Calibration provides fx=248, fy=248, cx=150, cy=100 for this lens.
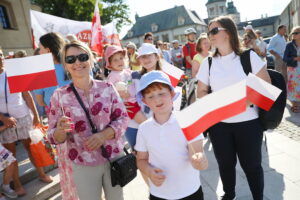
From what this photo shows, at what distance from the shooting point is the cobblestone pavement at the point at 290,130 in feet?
14.6

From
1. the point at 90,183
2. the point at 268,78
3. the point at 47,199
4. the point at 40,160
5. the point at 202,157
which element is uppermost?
the point at 268,78

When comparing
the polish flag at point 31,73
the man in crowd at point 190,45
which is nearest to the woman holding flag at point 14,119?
the polish flag at point 31,73

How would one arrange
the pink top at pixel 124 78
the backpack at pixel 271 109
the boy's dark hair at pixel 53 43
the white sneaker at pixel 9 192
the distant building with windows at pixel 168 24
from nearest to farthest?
the backpack at pixel 271 109 → the boy's dark hair at pixel 53 43 → the pink top at pixel 124 78 → the white sneaker at pixel 9 192 → the distant building with windows at pixel 168 24

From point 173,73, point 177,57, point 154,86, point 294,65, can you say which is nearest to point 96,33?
point 177,57

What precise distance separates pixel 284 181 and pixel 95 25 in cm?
550

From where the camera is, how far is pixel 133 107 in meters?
2.79

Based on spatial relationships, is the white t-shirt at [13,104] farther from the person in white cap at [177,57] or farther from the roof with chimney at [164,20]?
the roof with chimney at [164,20]

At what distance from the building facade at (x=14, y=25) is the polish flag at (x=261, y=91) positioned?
15.1m

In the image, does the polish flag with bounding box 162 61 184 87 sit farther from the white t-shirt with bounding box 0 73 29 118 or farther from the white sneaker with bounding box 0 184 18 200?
the white sneaker with bounding box 0 184 18 200

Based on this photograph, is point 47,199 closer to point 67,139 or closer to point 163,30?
point 67,139

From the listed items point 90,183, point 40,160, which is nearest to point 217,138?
point 90,183

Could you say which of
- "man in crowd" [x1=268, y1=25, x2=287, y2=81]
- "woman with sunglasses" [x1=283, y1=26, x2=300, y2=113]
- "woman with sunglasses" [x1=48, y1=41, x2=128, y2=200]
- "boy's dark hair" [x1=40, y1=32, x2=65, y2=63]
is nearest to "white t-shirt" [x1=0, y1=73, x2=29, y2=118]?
"boy's dark hair" [x1=40, y1=32, x2=65, y2=63]

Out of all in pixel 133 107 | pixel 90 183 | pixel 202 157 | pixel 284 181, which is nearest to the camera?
pixel 202 157

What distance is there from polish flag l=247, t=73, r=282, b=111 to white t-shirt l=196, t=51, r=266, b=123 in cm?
45
